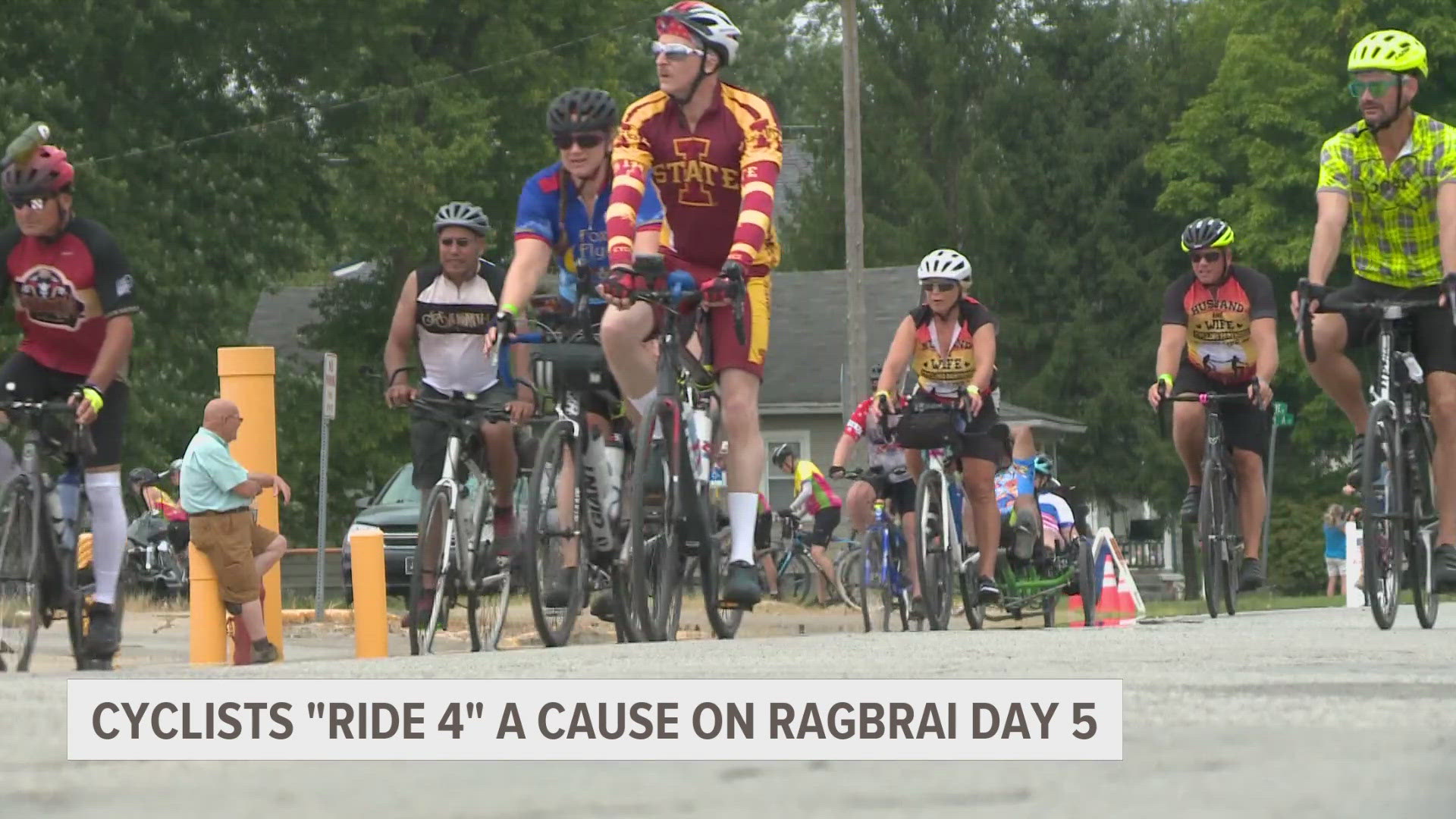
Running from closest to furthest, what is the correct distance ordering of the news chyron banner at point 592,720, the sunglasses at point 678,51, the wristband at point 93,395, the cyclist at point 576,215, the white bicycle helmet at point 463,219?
1. the news chyron banner at point 592,720
2. the sunglasses at point 678,51
3. the wristband at point 93,395
4. the cyclist at point 576,215
5. the white bicycle helmet at point 463,219

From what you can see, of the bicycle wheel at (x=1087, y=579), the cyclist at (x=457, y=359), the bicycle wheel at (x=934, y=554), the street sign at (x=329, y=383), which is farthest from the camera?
the street sign at (x=329, y=383)

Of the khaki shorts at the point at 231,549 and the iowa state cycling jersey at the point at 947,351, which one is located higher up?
the iowa state cycling jersey at the point at 947,351

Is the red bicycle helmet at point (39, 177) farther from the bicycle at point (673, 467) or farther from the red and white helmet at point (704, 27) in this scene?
the bicycle at point (673, 467)

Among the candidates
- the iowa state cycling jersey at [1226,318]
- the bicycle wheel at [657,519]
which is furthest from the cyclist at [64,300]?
the iowa state cycling jersey at [1226,318]

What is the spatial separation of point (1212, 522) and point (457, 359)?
4.11m

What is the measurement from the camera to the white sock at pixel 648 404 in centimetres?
917

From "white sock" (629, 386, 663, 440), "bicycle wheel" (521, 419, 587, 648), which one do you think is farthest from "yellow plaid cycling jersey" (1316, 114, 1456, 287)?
"bicycle wheel" (521, 419, 587, 648)

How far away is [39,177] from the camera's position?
1016 cm

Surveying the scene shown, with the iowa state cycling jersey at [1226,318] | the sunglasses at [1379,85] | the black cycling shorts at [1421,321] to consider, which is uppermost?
the sunglasses at [1379,85]

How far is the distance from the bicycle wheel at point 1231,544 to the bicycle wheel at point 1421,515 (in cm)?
378

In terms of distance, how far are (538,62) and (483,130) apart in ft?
7.18

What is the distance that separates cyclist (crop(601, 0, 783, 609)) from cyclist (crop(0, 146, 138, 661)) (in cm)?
205

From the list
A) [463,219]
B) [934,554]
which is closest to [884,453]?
[934,554]

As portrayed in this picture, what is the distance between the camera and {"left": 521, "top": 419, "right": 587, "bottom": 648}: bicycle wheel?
970cm
